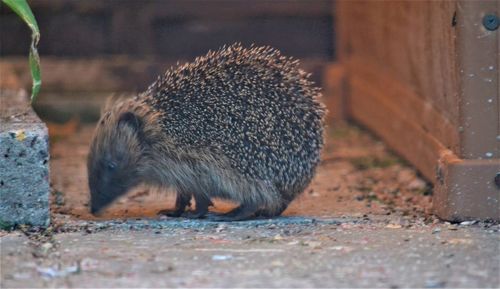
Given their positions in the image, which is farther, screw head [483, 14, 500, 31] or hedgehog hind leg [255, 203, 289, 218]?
hedgehog hind leg [255, 203, 289, 218]

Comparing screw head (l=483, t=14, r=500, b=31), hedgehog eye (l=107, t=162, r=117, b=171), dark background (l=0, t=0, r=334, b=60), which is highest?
dark background (l=0, t=0, r=334, b=60)

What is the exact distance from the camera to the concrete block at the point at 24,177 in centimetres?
504

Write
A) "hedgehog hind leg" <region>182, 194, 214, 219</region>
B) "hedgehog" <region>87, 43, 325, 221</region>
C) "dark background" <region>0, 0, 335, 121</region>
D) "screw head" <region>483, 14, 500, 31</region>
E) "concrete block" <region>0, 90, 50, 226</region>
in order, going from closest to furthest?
"concrete block" <region>0, 90, 50, 226</region> < "screw head" <region>483, 14, 500, 31</region> < "hedgehog" <region>87, 43, 325, 221</region> < "hedgehog hind leg" <region>182, 194, 214, 219</region> < "dark background" <region>0, 0, 335, 121</region>

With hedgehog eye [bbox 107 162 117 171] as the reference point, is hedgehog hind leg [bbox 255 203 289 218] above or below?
below

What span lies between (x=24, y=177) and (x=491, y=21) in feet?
7.76

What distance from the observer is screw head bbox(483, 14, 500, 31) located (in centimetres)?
523

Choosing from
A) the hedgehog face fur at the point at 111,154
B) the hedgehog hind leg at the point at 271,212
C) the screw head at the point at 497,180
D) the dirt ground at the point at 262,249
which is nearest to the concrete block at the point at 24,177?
the dirt ground at the point at 262,249

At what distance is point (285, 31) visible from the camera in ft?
32.4

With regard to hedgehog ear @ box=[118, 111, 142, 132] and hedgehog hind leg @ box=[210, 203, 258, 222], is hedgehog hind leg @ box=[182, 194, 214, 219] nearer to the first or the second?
hedgehog hind leg @ box=[210, 203, 258, 222]

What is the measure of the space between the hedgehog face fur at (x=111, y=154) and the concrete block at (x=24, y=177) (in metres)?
0.69

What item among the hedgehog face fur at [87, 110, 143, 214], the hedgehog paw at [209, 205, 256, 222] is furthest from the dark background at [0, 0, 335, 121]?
the hedgehog paw at [209, 205, 256, 222]

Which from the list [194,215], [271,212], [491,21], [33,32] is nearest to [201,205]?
[194,215]

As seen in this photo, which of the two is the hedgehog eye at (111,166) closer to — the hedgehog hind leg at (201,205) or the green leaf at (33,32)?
the hedgehog hind leg at (201,205)

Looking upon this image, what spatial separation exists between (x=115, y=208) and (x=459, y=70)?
7.38 feet
